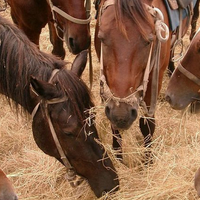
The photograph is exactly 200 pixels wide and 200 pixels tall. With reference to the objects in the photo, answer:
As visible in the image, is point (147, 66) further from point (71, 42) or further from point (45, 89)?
point (71, 42)

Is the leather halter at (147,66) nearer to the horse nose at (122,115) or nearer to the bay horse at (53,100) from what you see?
the horse nose at (122,115)

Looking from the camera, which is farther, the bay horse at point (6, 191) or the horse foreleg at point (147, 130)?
the horse foreleg at point (147, 130)

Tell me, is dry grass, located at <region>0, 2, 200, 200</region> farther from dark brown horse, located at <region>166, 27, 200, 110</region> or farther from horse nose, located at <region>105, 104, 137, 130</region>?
dark brown horse, located at <region>166, 27, 200, 110</region>

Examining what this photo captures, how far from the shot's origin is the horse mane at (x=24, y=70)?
2.39 metres

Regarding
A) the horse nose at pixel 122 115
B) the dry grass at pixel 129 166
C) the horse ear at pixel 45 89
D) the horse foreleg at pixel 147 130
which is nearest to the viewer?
the horse ear at pixel 45 89

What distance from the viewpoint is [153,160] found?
10.6 feet

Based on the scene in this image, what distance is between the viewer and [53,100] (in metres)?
2.36

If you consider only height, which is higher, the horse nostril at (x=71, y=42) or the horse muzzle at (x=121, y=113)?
the horse nostril at (x=71, y=42)

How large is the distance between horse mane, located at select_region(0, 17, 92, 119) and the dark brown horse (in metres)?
0.72

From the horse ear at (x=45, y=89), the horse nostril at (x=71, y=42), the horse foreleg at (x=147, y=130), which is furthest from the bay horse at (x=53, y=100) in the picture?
the horse nostril at (x=71, y=42)

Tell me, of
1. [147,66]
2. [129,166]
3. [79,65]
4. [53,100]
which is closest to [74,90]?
[53,100]

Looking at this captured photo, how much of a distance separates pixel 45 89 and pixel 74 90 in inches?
7.8

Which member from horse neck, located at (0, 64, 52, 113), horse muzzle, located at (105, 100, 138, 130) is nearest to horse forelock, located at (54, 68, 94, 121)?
horse neck, located at (0, 64, 52, 113)

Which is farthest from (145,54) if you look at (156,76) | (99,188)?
(99,188)
